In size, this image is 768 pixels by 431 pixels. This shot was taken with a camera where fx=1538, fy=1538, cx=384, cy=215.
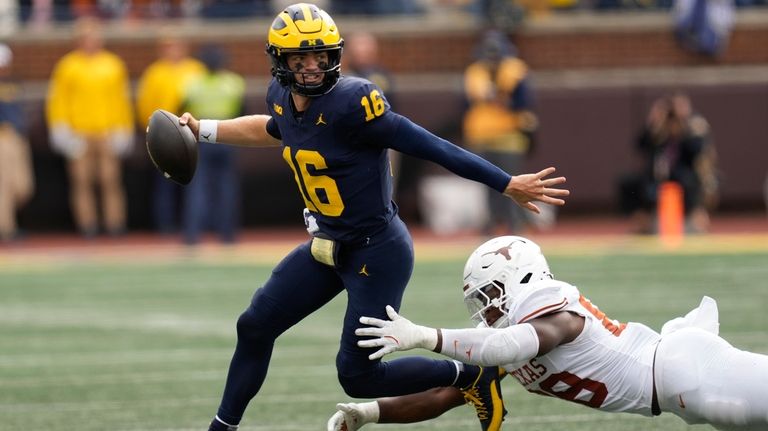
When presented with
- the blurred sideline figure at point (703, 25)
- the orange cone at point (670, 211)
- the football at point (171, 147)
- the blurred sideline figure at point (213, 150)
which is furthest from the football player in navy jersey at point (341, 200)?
the blurred sideline figure at point (703, 25)

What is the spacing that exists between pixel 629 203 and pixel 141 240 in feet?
17.5

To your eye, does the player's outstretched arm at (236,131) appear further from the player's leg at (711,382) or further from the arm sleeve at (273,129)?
the player's leg at (711,382)

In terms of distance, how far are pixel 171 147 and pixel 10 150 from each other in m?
10.4

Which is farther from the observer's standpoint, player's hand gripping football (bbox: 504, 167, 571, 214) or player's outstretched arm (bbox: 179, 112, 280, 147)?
player's outstretched arm (bbox: 179, 112, 280, 147)

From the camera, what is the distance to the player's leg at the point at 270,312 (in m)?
5.89

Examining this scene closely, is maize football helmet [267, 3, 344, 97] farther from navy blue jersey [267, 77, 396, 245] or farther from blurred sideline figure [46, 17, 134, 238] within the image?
blurred sideline figure [46, 17, 134, 238]

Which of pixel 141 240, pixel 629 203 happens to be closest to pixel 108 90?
pixel 141 240

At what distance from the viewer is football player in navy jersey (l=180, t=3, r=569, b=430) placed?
18.5 ft

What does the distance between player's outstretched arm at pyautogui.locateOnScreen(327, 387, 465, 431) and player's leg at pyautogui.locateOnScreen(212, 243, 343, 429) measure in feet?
1.21

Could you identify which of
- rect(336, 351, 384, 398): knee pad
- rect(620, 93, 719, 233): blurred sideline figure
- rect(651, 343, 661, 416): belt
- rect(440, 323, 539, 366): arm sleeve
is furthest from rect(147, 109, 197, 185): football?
rect(620, 93, 719, 233): blurred sideline figure

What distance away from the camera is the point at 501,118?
48.0 feet

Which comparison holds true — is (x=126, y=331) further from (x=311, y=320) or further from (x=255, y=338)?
(x=255, y=338)

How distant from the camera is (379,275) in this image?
578 cm

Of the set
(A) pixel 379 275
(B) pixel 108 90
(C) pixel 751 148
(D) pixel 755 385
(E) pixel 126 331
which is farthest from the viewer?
(C) pixel 751 148
